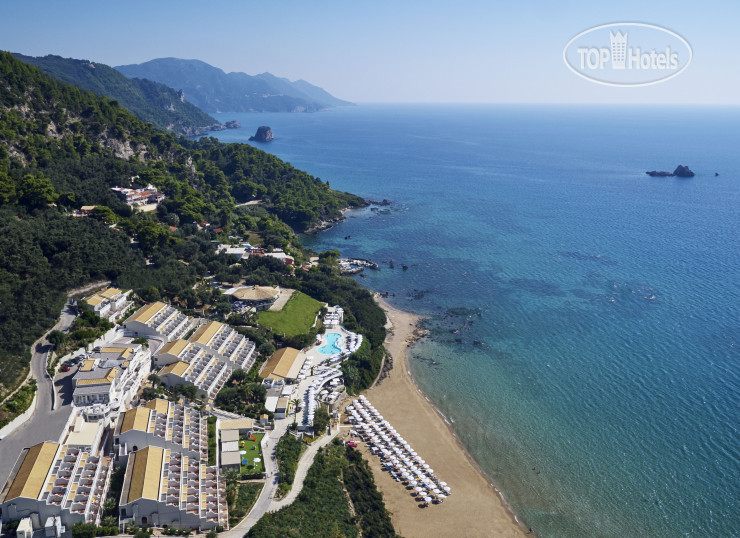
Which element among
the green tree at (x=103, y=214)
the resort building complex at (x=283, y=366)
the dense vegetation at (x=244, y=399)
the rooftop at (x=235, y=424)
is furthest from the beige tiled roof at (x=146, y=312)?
the green tree at (x=103, y=214)

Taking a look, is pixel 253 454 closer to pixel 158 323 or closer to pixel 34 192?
pixel 158 323

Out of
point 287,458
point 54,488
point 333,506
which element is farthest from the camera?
point 287,458

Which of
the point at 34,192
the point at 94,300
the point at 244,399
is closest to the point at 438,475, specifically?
the point at 244,399

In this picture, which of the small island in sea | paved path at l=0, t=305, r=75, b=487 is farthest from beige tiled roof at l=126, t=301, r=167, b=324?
the small island in sea

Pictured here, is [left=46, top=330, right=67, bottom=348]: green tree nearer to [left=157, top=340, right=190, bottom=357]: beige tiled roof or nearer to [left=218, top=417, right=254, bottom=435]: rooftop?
[left=157, top=340, right=190, bottom=357]: beige tiled roof

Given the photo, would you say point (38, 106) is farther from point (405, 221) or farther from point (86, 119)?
point (405, 221)

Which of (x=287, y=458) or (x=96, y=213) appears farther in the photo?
(x=96, y=213)

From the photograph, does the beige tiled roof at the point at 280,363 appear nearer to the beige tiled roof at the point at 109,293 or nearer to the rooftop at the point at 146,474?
the rooftop at the point at 146,474
